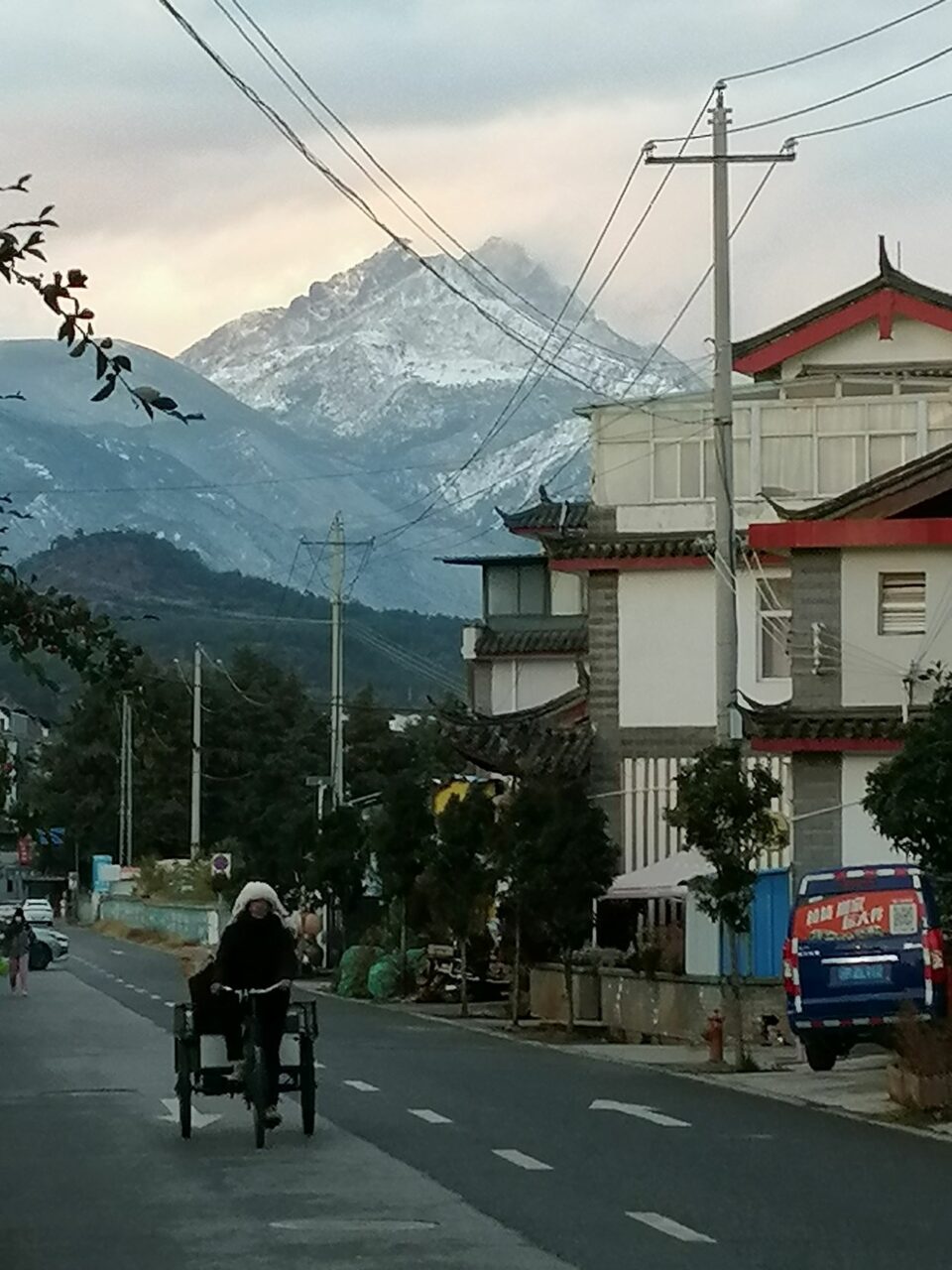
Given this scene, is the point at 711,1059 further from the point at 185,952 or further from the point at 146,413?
the point at 185,952

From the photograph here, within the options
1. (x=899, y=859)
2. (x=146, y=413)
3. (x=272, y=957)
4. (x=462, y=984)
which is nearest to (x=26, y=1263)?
(x=146, y=413)

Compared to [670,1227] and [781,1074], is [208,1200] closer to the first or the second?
[670,1227]

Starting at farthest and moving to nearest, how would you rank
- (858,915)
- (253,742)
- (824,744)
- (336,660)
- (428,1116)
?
(253,742) < (336,660) < (824,744) < (858,915) < (428,1116)

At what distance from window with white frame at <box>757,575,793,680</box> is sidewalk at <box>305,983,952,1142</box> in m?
8.46

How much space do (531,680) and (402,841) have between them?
605 inches

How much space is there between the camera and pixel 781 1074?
31.4 m

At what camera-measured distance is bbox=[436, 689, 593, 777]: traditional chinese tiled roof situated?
5328cm

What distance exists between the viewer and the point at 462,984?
2036 inches

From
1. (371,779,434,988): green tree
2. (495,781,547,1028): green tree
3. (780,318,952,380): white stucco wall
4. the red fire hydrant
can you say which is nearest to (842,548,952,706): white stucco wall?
(495,781,547,1028): green tree

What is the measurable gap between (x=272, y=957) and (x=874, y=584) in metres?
22.9

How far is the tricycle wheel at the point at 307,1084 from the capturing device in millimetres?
20797

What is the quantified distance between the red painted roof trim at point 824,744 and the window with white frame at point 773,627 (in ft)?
26.4

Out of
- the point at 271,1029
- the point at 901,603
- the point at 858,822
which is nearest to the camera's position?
the point at 271,1029

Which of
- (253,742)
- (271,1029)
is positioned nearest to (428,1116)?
(271,1029)
